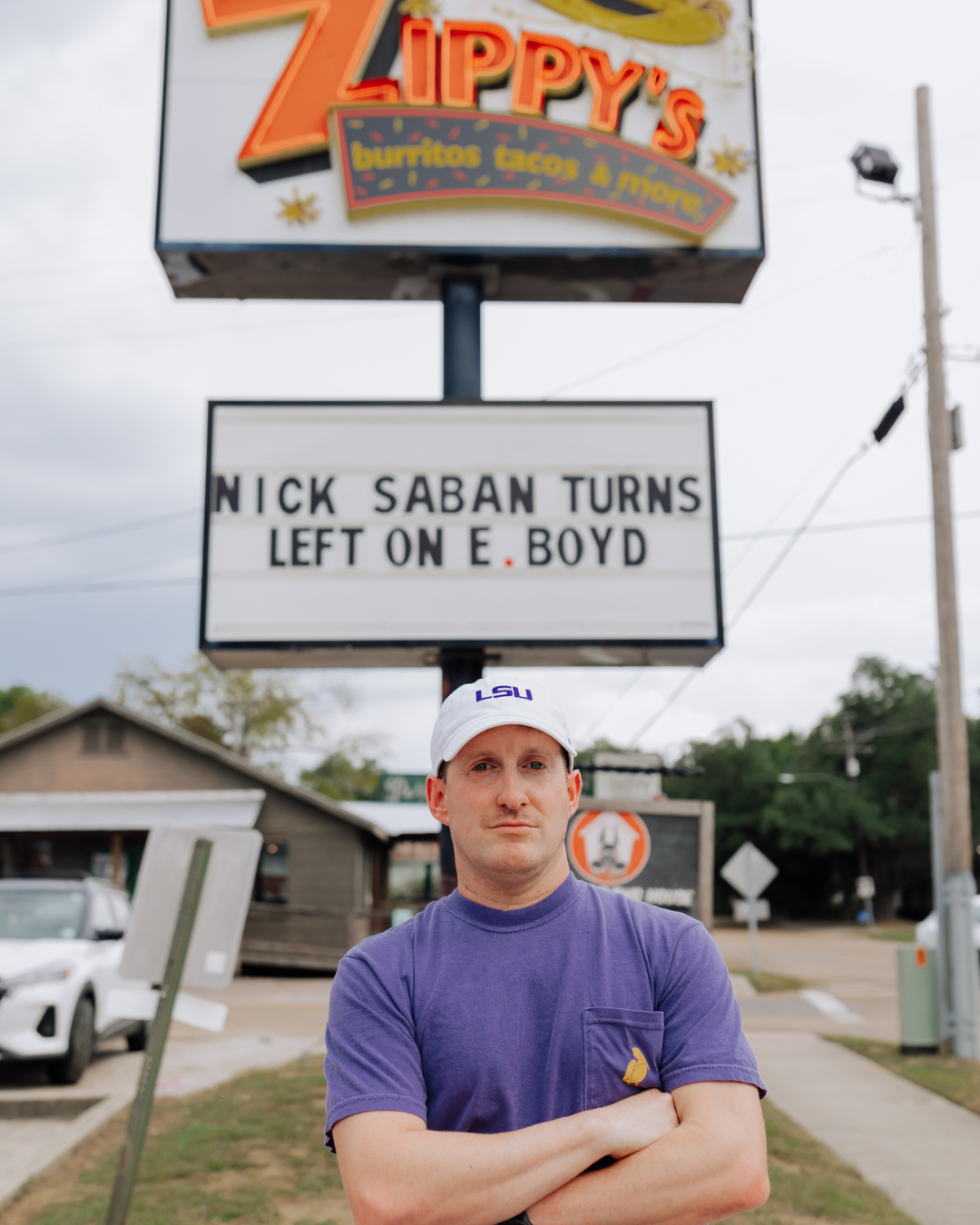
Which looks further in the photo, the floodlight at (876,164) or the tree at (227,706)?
the tree at (227,706)

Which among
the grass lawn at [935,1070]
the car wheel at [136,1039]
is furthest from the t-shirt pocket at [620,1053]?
the car wheel at [136,1039]

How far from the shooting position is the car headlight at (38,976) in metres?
9.23

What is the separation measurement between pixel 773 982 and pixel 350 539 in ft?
57.2

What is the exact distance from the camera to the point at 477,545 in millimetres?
6605

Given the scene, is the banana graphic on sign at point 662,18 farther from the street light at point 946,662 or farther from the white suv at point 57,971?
the white suv at point 57,971

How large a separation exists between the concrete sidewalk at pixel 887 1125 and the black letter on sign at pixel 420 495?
464 centimetres

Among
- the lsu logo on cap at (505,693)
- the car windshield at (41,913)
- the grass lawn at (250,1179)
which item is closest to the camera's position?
the lsu logo on cap at (505,693)

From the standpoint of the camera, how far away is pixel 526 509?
6.68 metres

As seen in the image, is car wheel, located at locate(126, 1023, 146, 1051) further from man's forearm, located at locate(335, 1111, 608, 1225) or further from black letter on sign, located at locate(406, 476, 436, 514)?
man's forearm, located at locate(335, 1111, 608, 1225)

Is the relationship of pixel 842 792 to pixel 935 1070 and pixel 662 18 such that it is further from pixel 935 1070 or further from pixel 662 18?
pixel 662 18

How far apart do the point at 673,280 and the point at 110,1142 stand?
6.79 m

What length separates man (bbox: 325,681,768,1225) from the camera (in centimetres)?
200

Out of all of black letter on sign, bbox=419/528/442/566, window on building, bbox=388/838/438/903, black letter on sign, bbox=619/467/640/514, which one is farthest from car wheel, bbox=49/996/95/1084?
window on building, bbox=388/838/438/903

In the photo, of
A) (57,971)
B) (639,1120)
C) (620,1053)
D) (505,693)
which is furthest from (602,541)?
(57,971)
